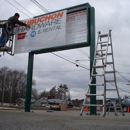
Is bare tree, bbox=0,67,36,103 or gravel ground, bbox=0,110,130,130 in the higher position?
bare tree, bbox=0,67,36,103

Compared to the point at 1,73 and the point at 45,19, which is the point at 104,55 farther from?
the point at 1,73

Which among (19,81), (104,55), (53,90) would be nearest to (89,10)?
(104,55)

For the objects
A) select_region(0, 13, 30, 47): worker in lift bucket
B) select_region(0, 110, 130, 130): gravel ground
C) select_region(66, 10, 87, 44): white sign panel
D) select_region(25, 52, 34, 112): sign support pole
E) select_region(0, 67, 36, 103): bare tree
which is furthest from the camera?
select_region(0, 67, 36, 103): bare tree

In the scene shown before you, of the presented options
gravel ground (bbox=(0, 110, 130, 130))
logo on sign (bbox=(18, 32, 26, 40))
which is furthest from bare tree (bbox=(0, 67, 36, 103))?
gravel ground (bbox=(0, 110, 130, 130))

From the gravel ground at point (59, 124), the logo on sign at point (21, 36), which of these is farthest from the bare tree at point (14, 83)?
the gravel ground at point (59, 124)

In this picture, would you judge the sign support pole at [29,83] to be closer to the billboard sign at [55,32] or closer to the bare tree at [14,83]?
the billboard sign at [55,32]

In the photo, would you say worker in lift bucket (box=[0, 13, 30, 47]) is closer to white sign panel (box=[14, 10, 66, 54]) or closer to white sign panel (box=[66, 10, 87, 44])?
white sign panel (box=[14, 10, 66, 54])

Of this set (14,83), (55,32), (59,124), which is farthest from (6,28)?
(14,83)

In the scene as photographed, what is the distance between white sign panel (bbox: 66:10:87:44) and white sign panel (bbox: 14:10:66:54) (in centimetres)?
20

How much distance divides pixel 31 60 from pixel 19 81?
65.3 metres

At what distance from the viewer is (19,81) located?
237 feet

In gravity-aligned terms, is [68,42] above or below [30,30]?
below

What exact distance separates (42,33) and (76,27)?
1.65 metres

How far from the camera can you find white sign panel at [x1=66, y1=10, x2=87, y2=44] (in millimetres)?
7922
